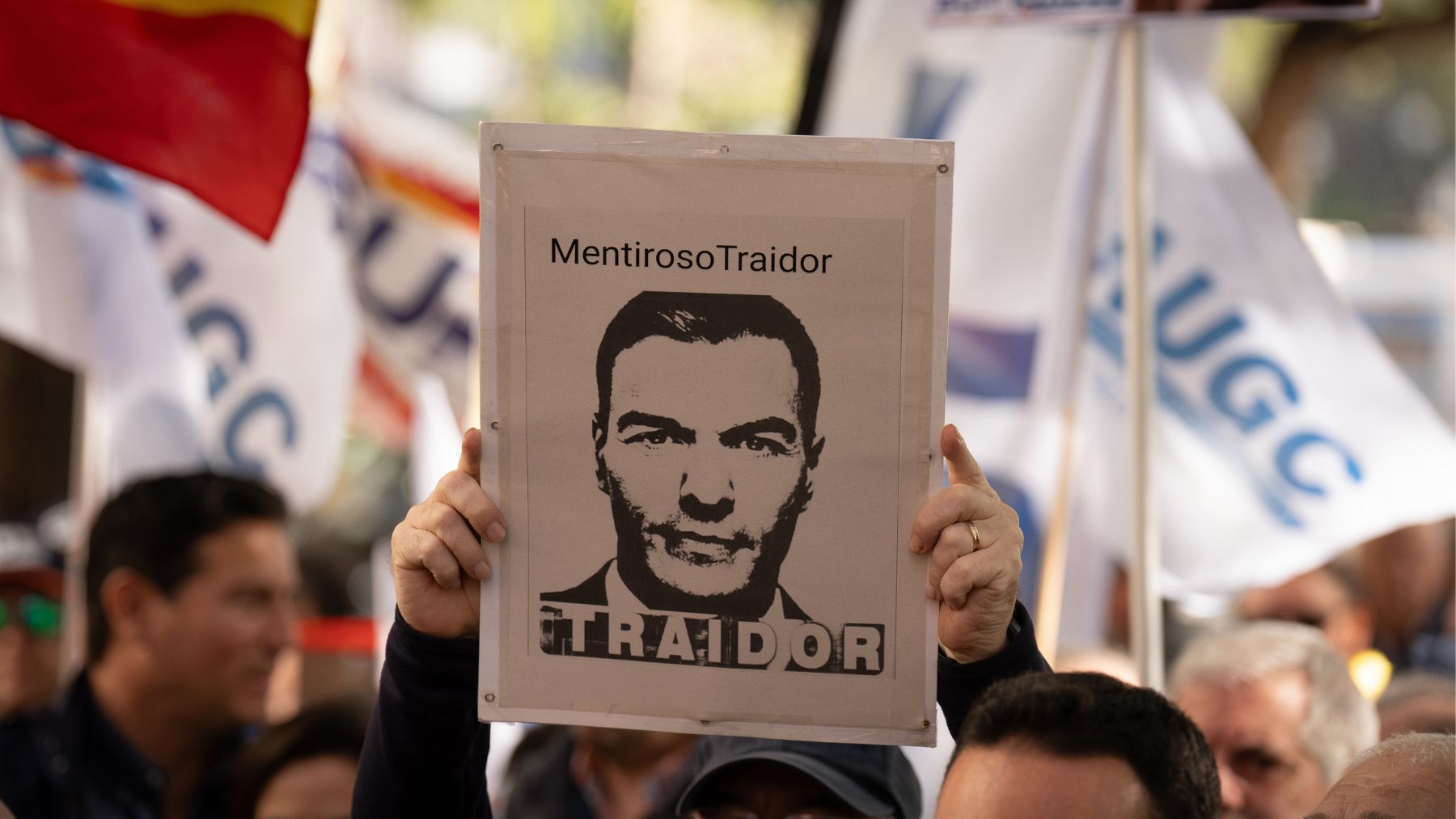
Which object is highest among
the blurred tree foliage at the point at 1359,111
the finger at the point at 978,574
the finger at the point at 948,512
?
the blurred tree foliage at the point at 1359,111

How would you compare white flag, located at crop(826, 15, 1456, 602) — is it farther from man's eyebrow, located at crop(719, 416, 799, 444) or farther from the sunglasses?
the sunglasses

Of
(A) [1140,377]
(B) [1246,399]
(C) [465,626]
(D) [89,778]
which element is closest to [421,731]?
(C) [465,626]

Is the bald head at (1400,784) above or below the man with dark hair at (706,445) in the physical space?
below

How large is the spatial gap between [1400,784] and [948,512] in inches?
31.0

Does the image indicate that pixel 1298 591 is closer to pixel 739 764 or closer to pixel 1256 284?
pixel 1256 284

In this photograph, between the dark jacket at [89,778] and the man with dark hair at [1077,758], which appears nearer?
the man with dark hair at [1077,758]

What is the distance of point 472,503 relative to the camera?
6.51 ft

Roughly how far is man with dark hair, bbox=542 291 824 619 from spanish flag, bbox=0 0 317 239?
4.19ft

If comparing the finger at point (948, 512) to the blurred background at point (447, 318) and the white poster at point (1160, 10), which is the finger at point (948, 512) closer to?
the white poster at point (1160, 10)

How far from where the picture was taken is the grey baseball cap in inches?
95.4

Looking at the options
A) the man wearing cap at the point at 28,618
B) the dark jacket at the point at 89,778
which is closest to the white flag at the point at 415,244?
the man wearing cap at the point at 28,618

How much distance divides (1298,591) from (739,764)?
3.41m

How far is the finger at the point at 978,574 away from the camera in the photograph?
1.91 metres

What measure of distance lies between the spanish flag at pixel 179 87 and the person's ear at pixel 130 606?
127cm
